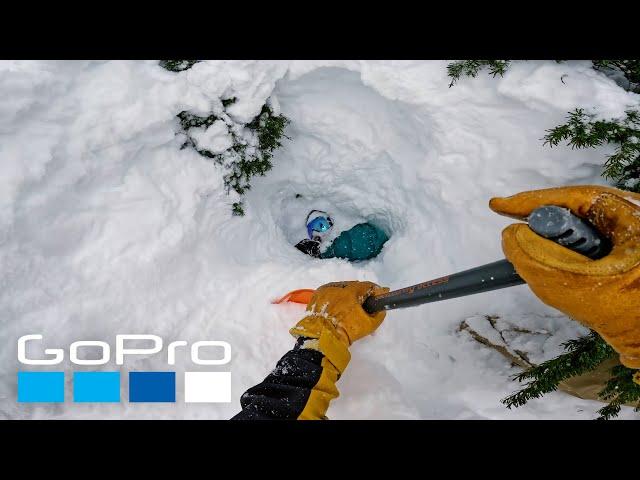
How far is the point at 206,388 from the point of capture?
A: 3.11m

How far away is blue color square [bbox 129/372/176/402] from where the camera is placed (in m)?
3.02

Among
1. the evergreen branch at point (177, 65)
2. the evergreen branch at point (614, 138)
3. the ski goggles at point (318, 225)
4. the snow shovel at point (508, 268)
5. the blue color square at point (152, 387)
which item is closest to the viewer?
the snow shovel at point (508, 268)

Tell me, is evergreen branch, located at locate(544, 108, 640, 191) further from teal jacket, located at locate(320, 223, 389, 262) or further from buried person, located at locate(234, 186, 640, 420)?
teal jacket, located at locate(320, 223, 389, 262)

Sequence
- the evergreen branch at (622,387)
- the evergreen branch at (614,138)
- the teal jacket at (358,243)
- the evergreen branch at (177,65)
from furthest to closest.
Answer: the teal jacket at (358,243) < the evergreen branch at (177,65) < the evergreen branch at (614,138) < the evergreen branch at (622,387)

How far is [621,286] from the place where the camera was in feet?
4.54

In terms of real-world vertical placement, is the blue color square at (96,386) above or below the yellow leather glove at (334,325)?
below

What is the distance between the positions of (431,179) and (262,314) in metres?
1.72

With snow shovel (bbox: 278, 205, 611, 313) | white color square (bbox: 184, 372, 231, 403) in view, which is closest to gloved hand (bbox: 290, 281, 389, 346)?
snow shovel (bbox: 278, 205, 611, 313)

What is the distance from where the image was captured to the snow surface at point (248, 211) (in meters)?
2.75

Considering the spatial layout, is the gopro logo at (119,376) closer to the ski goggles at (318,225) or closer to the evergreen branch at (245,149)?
the evergreen branch at (245,149)

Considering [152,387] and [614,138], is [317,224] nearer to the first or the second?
[152,387]

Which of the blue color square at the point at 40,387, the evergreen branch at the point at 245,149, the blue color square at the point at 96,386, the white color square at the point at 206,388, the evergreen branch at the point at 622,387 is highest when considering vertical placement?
the evergreen branch at the point at 245,149

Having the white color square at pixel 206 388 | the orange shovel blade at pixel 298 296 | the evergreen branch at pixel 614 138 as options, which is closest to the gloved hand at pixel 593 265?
the evergreen branch at pixel 614 138

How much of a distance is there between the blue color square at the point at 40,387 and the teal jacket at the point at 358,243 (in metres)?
2.52
